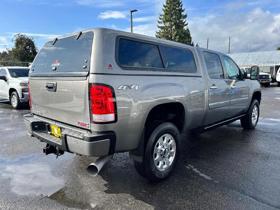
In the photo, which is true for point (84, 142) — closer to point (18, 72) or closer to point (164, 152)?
point (164, 152)

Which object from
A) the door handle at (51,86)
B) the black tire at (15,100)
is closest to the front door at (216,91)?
the door handle at (51,86)

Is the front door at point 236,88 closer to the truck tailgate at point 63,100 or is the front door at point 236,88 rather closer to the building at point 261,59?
the truck tailgate at point 63,100

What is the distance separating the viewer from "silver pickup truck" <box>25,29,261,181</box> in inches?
124

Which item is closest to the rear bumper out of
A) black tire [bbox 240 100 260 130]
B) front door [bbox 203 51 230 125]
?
front door [bbox 203 51 230 125]

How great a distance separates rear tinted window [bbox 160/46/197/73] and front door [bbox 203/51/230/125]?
498 millimetres

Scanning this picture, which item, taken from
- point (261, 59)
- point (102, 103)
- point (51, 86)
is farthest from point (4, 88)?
point (261, 59)

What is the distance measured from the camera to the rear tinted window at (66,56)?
3.31m

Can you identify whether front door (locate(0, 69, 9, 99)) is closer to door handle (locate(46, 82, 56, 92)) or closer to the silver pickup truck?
the silver pickup truck

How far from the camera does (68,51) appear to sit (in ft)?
12.1

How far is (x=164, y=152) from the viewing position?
4000 millimetres

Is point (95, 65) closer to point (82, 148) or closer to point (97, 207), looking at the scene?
point (82, 148)

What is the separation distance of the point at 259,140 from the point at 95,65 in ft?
14.8

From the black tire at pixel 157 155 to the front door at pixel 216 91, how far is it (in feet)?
3.83

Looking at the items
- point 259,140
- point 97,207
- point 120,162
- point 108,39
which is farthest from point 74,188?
point 259,140
